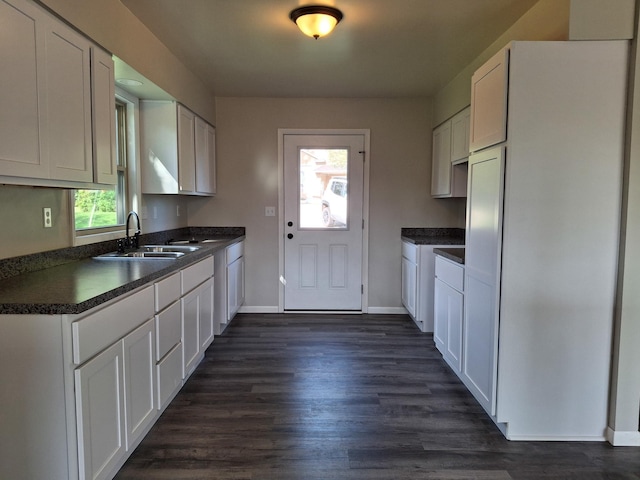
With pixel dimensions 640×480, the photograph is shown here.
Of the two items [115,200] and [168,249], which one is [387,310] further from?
[115,200]

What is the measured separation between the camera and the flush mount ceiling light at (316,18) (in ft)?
8.25

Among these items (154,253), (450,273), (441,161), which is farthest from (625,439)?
(154,253)

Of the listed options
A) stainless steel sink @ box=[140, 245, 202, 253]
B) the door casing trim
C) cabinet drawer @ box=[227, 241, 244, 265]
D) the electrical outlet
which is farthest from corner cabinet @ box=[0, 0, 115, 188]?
the door casing trim

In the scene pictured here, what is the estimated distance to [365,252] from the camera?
4770 millimetres

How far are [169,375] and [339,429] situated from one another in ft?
3.40

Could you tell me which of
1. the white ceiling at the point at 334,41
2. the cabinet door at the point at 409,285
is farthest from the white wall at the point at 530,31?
the cabinet door at the point at 409,285

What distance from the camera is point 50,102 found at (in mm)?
1812

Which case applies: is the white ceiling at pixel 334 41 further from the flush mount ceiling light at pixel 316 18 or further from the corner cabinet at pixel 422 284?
the corner cabinet at pixel 422 284

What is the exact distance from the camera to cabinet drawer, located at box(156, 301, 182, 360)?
7.41 feet

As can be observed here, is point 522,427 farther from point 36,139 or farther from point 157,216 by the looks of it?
point 157,216

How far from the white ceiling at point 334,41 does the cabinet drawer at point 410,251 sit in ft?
5.29

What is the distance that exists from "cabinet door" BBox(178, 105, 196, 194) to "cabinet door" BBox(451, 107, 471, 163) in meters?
2.41

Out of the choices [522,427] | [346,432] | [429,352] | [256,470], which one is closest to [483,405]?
[522,427]

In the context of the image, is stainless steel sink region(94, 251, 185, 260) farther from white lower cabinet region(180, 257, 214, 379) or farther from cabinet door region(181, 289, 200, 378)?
cabinet door region(181, 289, 200, 378)
